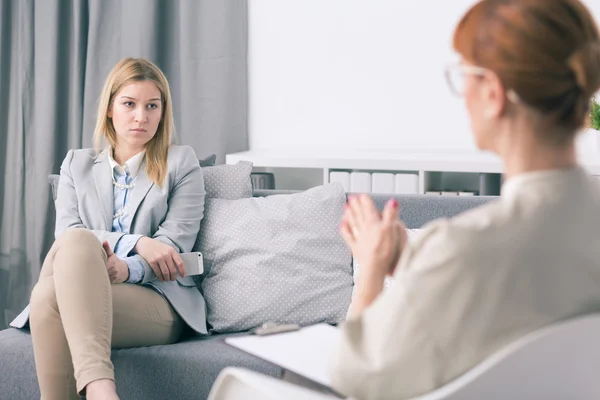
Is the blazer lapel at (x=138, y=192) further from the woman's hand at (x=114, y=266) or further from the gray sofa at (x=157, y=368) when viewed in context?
the gray sofa at (x=157, y=368)

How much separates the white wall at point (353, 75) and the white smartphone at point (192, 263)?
1.56 metres

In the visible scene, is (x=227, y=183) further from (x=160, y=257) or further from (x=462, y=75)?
(x=462, y=75)

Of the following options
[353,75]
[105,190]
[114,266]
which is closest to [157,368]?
[114,266]

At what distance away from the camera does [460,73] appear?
3.40 ft

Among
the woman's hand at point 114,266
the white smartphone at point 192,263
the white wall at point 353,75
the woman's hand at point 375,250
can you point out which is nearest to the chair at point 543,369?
the woman's hand at point 375,250

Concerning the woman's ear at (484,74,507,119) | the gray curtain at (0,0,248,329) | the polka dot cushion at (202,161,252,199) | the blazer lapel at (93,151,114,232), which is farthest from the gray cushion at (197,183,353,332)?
the woman's ear at (484,74,507,119)

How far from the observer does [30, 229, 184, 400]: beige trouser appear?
6.33 ft

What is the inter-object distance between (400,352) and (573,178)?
0.95 ft

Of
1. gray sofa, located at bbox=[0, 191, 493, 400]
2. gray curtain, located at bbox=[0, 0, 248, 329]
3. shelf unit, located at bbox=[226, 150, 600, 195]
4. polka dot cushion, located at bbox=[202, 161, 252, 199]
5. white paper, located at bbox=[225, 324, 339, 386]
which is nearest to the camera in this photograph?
white paper, located at bbox=[225, 324, 339, 386]

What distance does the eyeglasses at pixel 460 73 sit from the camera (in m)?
1.01

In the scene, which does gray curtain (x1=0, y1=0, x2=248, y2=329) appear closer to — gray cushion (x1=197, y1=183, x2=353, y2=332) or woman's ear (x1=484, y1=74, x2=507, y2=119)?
gray cushion (x1=197, y1=183, x2=353, y2=332)

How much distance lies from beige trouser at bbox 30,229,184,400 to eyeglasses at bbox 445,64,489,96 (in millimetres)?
1178

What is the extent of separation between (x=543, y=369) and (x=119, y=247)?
154cm

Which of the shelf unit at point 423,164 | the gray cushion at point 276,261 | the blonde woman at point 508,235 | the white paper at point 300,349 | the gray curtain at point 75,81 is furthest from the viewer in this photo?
the gray curtain at point 75,81
